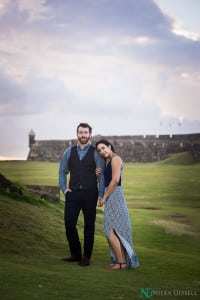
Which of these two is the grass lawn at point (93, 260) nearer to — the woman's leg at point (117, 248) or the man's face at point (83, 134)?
the woman's leg at point (117, 248)

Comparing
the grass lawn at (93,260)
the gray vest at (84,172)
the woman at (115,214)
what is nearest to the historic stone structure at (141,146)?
the grass lawn at (93,260)

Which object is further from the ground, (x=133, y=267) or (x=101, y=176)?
(x=101, y=176)

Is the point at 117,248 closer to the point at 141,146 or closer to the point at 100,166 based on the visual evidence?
the point at 100,166

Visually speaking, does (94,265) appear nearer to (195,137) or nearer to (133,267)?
(133,267)

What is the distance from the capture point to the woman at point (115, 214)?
8281mm

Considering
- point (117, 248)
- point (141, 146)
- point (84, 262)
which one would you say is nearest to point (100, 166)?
point (117, 248)

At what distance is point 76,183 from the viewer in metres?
8.37

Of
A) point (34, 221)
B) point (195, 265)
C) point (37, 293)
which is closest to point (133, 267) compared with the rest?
point (195, 265)

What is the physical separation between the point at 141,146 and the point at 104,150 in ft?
163

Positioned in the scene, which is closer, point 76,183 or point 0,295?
point 0,295

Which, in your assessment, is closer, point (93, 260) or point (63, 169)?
point (63, 169)

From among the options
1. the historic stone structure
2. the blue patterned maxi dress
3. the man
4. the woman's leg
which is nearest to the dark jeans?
the man

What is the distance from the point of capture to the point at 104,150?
8.27 meters

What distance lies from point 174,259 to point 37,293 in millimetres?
4675
